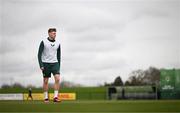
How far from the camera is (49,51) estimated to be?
25.6 ft

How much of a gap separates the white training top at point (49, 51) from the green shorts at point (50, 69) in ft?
0.26

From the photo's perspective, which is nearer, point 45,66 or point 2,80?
point 45,66

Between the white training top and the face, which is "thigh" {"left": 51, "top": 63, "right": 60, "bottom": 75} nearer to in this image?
the white training top

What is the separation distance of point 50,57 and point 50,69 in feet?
0.74

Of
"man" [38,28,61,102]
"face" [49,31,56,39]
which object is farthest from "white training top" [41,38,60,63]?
"face" [49,31,56,39]

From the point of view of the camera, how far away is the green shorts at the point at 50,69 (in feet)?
25.4

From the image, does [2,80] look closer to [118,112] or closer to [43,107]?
[43,107]

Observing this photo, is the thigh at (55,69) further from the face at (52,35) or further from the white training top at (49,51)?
the face at (52,35)

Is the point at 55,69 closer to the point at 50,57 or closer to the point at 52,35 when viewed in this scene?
the point at 50,57

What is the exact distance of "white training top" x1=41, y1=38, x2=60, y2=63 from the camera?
7754mm

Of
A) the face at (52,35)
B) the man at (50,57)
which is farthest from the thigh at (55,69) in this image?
the face at (52,35)

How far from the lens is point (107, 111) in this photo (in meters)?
6.82

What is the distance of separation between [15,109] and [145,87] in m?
42.6

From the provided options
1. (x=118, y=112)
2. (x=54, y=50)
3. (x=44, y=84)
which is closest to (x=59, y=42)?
(x=54, y=50)
